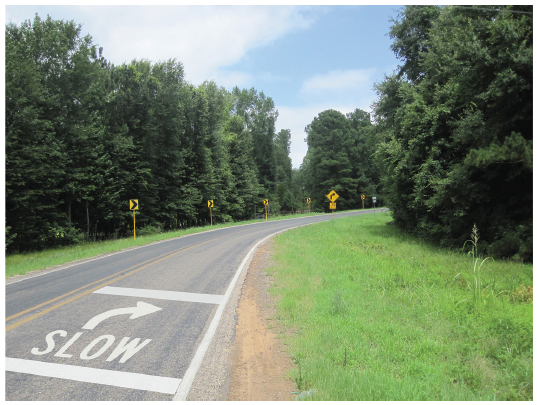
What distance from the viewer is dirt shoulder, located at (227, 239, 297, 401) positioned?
12.5 feet

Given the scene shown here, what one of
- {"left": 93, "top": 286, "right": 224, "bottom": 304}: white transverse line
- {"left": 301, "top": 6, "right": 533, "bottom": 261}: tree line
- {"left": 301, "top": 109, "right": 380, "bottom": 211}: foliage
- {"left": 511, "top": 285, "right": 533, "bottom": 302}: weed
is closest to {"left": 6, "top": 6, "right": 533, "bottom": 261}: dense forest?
{"left": 301, "top": 6, "right": 533, "bottom": 261}: tree line

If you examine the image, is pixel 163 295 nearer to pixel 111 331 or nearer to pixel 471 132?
pixel 111 331

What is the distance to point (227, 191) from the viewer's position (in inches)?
1838

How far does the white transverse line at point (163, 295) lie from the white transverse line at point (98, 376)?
316 cm

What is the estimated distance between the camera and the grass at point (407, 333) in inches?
152

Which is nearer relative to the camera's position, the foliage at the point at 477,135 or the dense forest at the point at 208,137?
the foliage at the point at 477,135

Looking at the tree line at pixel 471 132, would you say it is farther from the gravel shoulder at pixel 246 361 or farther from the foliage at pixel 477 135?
the gravel shoulder at pixel 246 361

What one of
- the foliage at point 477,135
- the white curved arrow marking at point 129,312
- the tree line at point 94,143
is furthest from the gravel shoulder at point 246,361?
the tree line at point 94,143

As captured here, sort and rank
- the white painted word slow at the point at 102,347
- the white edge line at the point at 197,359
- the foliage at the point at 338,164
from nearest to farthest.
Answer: the white edge line at the point at 197,359, the white painted word slow at the point at 102,347, the foliage at the point at 338,164

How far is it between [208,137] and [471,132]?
33.0m

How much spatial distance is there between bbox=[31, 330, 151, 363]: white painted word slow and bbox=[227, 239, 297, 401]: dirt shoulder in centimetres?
142

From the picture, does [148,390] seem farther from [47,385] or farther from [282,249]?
[282,249]

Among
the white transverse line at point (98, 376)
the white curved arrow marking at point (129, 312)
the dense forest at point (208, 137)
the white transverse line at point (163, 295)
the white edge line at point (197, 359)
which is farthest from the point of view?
the dense forest at point (208, 137)

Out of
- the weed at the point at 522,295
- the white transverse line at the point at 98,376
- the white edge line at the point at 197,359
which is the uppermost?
the white transverse line at the point at 98,376
